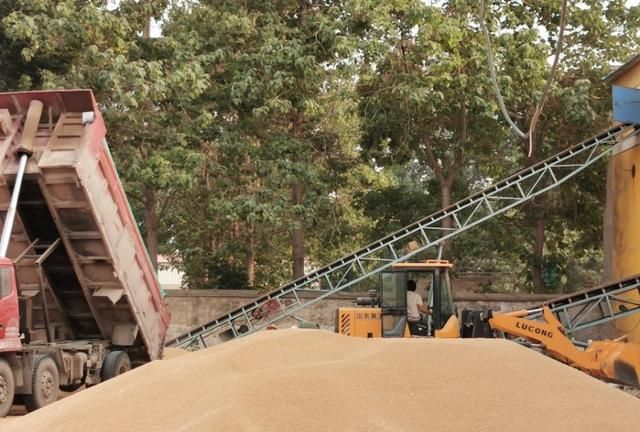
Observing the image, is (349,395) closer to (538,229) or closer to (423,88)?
(423,88)

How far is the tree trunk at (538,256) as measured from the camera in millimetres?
18875

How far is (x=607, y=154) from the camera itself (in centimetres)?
1664

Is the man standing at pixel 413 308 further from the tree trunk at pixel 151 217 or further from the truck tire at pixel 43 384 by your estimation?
the tree trunk at pixel 151 217

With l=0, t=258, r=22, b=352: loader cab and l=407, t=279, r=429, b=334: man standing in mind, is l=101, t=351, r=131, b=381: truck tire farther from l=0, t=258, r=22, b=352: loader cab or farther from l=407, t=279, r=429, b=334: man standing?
l=407, t=279, r=429, b=334: man standing

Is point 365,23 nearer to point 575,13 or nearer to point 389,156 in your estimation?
point 389,156

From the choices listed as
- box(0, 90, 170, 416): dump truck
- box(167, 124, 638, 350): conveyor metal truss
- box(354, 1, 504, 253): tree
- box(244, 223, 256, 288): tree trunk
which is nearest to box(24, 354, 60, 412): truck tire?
box(0, 90, 170, 416): dump truck

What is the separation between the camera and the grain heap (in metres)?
5.54

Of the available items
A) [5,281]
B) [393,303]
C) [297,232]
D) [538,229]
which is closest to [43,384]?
[5,281]

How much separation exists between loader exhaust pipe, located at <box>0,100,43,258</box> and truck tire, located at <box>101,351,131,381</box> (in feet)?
8.74

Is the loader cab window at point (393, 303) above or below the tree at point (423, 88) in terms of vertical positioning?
below

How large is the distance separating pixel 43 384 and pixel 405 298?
5.52 m

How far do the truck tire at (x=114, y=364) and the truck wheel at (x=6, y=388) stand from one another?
225 cm

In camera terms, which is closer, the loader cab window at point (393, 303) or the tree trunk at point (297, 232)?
the loader cab window at point (393, 303)

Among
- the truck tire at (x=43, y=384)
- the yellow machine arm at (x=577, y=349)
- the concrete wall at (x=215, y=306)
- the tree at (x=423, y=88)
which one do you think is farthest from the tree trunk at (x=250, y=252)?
the truck tire at (x=43, y=384)
